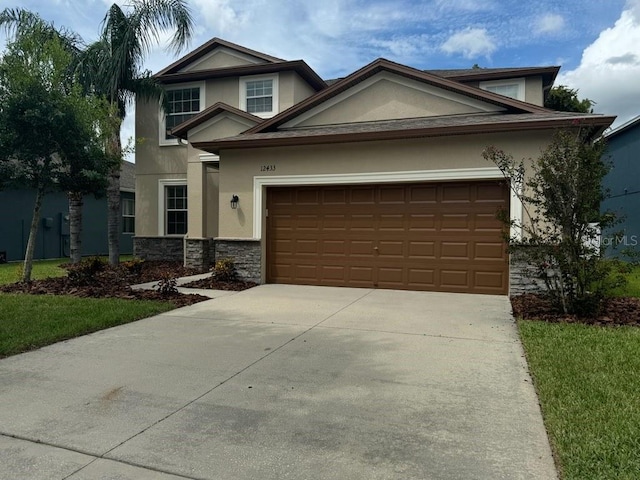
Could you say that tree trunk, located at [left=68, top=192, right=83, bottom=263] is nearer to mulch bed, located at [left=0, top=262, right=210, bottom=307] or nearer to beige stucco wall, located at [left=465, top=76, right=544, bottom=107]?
mulch bed, located at [left=0, top=262, right=210, bottom=307]

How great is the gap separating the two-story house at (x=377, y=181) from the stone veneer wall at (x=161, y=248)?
14.5 feet

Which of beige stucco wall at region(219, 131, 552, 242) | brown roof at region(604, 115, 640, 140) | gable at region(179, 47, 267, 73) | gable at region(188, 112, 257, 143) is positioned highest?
gable at region(179, 47, 267, 73)

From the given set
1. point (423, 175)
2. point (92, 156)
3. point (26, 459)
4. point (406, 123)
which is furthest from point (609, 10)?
point (26, 459)

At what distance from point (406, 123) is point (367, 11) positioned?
3.73m

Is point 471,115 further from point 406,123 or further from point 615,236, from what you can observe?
point 615,236

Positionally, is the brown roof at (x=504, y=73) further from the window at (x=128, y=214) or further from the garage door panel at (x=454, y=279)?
the window at (x=128, y=214)

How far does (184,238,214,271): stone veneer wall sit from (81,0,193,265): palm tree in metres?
2.62

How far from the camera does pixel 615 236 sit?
737 cm

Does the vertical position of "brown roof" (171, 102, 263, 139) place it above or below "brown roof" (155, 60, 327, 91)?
below

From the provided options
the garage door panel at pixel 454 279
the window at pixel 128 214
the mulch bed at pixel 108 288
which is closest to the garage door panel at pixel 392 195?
the garage door panel at pixel 454 279

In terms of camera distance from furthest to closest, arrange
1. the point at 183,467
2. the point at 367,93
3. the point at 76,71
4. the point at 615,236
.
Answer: the point at 76,71 → the point at 367,93 → the point at 615,236 → the point at 183,467

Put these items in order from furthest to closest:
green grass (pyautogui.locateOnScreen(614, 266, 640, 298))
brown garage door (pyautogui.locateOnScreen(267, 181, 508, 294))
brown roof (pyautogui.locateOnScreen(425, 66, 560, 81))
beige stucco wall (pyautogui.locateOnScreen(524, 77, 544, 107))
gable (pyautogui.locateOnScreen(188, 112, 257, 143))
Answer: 1. beige stucco wall (pyautogui.locateOnScreen(524, 77, 544, 107))
2. brown roof (pyautogui.locateOnScreen(425, 66, 560, 81))
3. gable (pyautogui.locateOnScreen(188, 112, 257, 143))
4. brown garage door (pyautogui.locateOnScreen(267, 181, 508, 294))
5. green grass (pyautogui.locateOnScreen(614, 266, 640, 298))

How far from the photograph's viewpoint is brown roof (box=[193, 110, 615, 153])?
888 cm

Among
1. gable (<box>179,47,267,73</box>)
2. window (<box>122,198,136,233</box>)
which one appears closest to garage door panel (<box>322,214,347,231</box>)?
gable (<box>179,47,267,73</box>)
